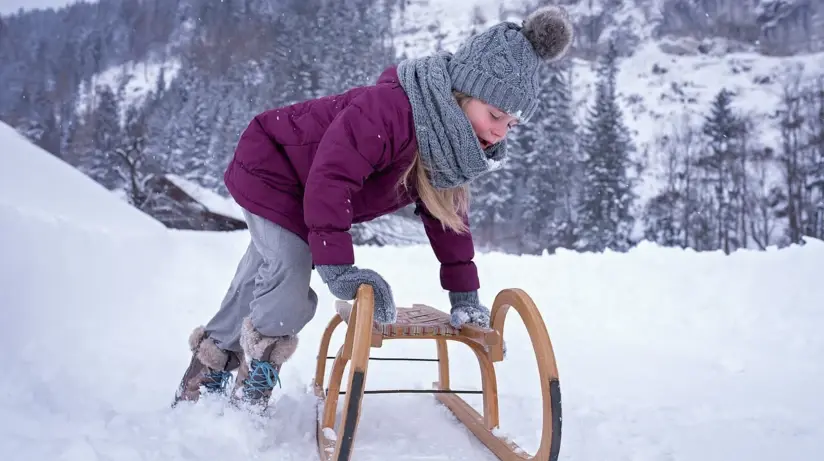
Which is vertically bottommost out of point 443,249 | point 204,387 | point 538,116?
point 204,387

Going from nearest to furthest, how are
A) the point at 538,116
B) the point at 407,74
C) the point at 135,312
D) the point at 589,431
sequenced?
the point at 407,74 < the point at 589,431 < the point at 135,312 < the point at 538,116

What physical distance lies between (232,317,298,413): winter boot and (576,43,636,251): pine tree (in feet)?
49.7

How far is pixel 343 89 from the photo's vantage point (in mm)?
19438

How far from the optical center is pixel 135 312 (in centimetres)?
351

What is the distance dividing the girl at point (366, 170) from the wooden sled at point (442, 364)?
9 cm

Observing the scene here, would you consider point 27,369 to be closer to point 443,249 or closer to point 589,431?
point 443,249

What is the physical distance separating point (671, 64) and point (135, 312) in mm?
29304

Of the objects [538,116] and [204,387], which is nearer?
[204,387]

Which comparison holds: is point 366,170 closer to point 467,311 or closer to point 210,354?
point 467,311

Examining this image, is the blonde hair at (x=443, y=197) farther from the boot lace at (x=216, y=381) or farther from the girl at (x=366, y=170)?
the boot lace at (x=216, y=381)

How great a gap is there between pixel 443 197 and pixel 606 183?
17.0 m

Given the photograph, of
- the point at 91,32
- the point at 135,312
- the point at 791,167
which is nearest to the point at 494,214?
the point at 791,167

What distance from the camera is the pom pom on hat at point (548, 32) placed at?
5.08ft

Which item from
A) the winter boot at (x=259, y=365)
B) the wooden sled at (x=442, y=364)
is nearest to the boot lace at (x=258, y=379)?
the winter boot at (x=259, y=365)
